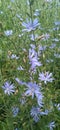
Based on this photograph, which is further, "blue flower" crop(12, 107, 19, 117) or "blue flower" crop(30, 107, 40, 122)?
"blue flower" crop(12, 107, 19, 117)

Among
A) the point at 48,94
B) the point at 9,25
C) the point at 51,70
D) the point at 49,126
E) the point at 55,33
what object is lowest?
the point at 49,126

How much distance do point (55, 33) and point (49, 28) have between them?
0.18m

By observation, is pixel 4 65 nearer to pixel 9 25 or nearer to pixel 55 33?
pixel 55 33

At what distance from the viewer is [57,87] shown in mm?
2662

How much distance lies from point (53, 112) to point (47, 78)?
238 mm

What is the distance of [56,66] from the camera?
2877 mm

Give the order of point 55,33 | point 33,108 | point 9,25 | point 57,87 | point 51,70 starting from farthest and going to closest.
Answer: point 9,25, point 55,33, point 51,70, point 57,87, point 33,108

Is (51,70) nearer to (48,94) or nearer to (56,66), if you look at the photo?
(56,66)

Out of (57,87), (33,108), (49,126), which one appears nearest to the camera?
(33,108)

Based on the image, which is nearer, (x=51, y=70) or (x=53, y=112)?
(x=53, y=112)

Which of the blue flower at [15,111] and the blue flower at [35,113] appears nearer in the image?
the blue flower at [35,113]

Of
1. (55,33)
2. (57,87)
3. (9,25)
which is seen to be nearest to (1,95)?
(57,87)

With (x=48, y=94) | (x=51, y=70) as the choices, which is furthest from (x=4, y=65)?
(x=48, y=94)

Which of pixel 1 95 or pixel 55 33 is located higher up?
pixel 55 33
